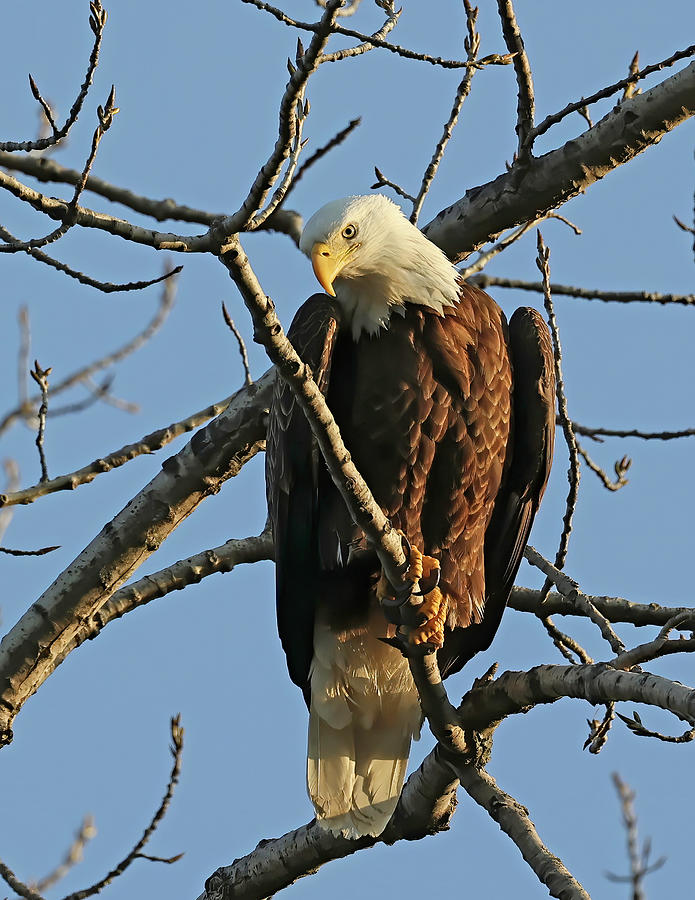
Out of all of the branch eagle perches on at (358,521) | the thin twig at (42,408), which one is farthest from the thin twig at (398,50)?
the thin twig at (42,408)

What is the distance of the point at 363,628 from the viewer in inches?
179

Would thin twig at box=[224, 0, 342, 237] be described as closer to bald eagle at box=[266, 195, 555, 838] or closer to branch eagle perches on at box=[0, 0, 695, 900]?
branch eagle perches on at box=[0, 0, 695, 900]

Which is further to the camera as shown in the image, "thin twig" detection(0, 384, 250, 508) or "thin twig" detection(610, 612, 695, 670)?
"thin twig" detection(0, 384, 250, 508)

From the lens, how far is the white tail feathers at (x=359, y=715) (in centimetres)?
456

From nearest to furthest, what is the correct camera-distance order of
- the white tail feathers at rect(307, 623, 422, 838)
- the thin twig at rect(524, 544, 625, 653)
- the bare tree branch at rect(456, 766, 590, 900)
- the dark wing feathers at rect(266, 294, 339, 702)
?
the bare tree branch at rect(456, 766, 590, 900) < the thin twig at rect(524, 544, 625, 653) < the dark wing feathers at rect(266, 294, 339, 702) < the white tail feathers at rect(307, 623, 422, 838)

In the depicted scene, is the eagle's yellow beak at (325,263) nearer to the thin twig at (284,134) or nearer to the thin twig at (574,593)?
the thin twig at (574,593)

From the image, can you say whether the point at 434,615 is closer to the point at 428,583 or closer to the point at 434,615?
the point at 434,615

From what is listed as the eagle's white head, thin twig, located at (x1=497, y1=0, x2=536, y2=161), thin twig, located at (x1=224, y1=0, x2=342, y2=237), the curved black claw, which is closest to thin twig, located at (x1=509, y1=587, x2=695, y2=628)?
the curved black claw

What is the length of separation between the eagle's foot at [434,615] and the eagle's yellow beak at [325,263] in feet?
3.70

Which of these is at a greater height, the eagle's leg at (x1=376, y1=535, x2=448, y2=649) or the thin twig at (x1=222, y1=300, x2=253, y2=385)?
the thin twig at (x1=222, y1=300, x2=253, y2=385)

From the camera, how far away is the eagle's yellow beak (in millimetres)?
4250

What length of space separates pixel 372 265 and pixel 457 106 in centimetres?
77

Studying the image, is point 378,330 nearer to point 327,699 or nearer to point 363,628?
point 363,628

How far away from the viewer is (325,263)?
431cm
